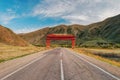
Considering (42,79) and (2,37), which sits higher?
(2,37)

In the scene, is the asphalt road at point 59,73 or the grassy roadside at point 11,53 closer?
the asphalt road at point 59,73

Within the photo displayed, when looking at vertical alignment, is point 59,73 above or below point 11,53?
below

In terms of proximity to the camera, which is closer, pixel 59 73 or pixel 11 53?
pixel 59 73

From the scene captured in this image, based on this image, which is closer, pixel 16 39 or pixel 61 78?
pixel 61 78

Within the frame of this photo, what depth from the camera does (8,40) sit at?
443 ft

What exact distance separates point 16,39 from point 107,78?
140 metres

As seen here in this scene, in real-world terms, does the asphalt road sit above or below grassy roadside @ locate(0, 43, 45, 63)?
below

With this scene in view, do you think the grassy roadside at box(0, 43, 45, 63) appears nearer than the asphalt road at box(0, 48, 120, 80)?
No

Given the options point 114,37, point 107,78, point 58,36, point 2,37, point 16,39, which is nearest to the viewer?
point 107,78

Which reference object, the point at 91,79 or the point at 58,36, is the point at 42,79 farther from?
the point at 58,36

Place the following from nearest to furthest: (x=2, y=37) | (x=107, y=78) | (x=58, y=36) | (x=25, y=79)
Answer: (x=25, y=79) → (x=107, y=78) → (x=58, y=36) → (x=2, y=37)

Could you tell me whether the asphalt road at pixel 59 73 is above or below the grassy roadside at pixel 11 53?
below

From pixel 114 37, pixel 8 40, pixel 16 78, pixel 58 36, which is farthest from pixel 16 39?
pixel 16 78

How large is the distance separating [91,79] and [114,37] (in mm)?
172097
